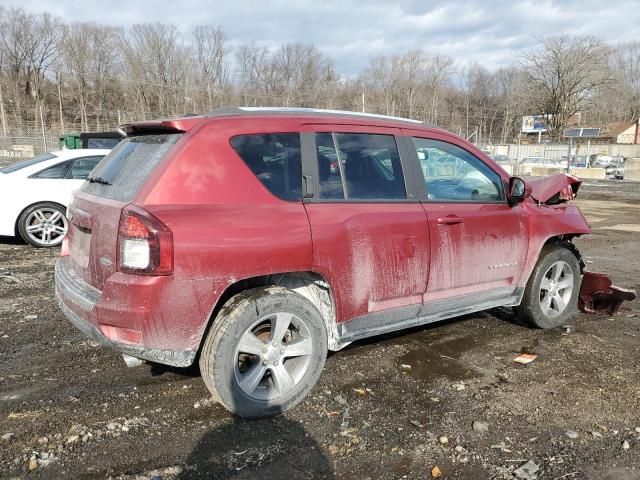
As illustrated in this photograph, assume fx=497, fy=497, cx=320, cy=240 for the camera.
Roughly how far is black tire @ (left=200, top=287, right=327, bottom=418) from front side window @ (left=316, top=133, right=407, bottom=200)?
2.48ft

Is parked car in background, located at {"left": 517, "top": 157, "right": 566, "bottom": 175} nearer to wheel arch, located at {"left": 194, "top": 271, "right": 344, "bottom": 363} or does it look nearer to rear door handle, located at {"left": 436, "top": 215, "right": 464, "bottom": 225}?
rear door handle, located at {"left": 436, "top": 215, "right": 464, "bottom": 225}

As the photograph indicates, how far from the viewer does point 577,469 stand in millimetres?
2654

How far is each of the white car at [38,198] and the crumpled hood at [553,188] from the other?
21.2 ft

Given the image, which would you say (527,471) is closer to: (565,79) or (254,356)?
(254,356)

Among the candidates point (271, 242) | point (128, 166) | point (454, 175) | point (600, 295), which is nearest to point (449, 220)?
point (454, 175)

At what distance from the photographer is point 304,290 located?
11.0 ft

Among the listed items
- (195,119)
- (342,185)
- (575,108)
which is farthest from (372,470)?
(575,108)

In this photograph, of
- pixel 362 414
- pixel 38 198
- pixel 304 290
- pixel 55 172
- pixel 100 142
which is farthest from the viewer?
pixel 100 142

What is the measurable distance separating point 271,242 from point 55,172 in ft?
21.0

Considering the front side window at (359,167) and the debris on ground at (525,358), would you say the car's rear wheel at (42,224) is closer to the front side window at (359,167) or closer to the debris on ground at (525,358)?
the front side window at (359,167)

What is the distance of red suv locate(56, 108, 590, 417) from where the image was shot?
9.05 ft

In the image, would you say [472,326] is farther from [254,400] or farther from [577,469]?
[254,400]

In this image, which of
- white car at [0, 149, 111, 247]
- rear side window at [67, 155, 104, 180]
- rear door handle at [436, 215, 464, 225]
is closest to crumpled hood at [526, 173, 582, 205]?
rear door handle at [436, 215, 464, 225]

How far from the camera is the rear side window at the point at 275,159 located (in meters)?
3.04
